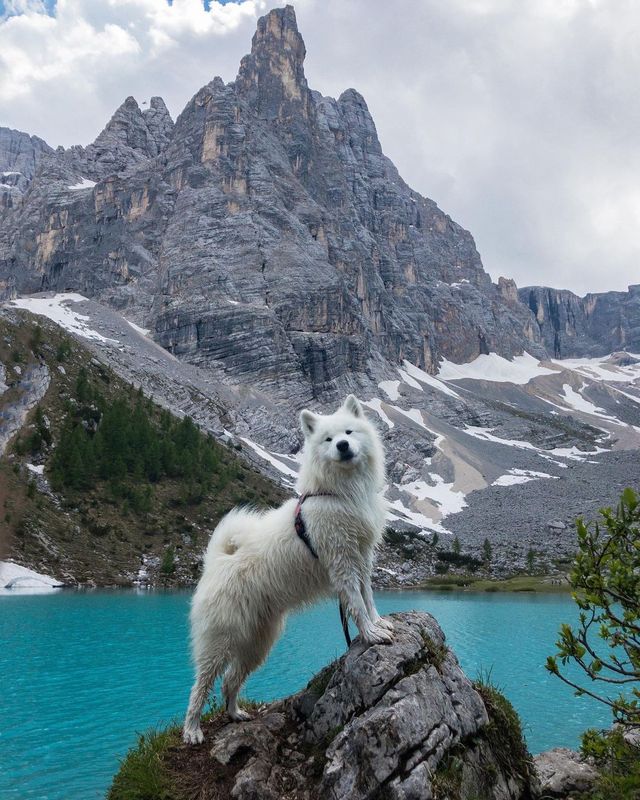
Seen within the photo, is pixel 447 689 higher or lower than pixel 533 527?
higher

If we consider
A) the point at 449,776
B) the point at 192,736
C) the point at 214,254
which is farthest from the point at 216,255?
the point at 449,776

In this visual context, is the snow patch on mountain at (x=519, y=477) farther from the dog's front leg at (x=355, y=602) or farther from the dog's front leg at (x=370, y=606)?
the dog's front leg at (x=355, y=602)

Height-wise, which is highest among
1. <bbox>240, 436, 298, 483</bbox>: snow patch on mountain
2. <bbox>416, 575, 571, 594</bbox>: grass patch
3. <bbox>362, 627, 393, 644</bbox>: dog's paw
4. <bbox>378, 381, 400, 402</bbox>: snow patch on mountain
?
<bbox>378, 381, 400, 402</bbox>: snow patch on mountain

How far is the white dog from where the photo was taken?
6.54 meters

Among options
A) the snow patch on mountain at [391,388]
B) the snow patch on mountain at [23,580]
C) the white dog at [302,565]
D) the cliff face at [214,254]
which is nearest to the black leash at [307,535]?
the white dog at [302,565]

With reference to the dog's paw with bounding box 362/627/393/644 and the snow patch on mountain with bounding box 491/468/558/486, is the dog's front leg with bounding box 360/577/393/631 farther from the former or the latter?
the snow patch on mountain with bounding box 491/468/558/486

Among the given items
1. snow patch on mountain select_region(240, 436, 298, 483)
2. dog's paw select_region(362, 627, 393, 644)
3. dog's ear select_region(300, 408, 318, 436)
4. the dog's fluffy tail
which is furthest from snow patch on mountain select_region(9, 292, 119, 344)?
dog's paw select_region(362, 627, 393, 644)

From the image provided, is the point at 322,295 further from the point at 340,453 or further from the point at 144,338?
the point at 340,453

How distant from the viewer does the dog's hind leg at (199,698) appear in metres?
6.76

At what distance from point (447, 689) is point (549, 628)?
41743mm

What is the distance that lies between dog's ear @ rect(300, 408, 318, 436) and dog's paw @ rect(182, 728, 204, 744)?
3777 mm

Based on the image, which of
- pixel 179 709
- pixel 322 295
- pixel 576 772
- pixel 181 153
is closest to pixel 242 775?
pixel 576 772

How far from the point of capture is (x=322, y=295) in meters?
165

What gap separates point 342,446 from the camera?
6.67 metres
